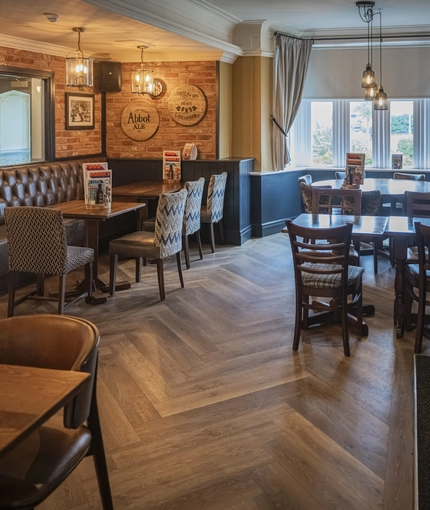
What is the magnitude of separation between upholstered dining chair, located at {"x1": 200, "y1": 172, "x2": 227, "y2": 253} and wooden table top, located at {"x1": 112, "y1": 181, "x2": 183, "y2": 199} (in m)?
0.38

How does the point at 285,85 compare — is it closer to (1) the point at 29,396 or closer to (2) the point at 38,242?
(2) the point at 38,242

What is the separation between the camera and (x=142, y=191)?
22.3 feet

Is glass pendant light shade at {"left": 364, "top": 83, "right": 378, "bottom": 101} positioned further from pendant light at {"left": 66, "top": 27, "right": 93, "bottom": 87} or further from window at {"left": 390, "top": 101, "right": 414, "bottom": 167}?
pendant light at {"left": 66, "top": 27, "right": 93, "bottom": 87}

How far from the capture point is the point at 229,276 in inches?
248

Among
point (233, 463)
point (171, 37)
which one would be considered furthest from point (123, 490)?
point (171, 37)

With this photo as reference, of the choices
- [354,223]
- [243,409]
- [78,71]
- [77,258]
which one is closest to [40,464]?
[243,409]

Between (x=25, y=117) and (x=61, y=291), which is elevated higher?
(x=25, y=117)

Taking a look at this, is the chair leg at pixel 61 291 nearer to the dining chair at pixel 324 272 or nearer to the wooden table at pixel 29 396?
the dining chair at pixel 324 272

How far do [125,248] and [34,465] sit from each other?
373 cm

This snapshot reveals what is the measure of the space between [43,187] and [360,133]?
4.73 meters

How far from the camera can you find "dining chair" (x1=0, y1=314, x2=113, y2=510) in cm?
182

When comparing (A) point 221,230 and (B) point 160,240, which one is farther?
(A) point 221,230

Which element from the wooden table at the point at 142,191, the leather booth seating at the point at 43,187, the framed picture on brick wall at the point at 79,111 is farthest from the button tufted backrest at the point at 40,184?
the wooden table at the point at 142,191

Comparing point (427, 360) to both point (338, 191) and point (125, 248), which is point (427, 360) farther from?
point (125, 248)
